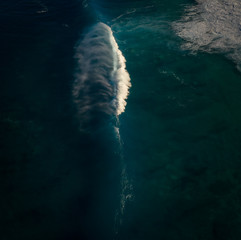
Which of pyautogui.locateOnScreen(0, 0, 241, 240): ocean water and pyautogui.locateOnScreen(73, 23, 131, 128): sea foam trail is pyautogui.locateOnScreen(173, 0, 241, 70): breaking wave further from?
pyautogui.locateOnScreen(73, 23, 131, 128): sea foam trail

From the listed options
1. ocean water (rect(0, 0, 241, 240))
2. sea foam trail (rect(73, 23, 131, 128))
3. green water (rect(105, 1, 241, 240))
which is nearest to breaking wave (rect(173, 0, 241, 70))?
ocean water (rect(0, 0, 241, 240))

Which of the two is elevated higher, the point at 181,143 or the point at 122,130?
the point at 122,130

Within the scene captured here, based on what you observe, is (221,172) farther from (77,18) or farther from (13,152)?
(77,18)

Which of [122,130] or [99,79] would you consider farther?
[99,79]

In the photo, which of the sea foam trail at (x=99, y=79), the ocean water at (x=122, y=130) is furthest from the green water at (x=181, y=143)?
the sea foam trail at (x=99, y=79)

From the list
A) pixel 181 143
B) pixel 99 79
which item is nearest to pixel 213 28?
pixel 99 79

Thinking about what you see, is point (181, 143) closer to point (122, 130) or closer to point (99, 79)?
point (122, 130)

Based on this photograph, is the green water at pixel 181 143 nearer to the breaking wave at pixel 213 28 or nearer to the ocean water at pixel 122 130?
the ocean water at pixel 122 130
